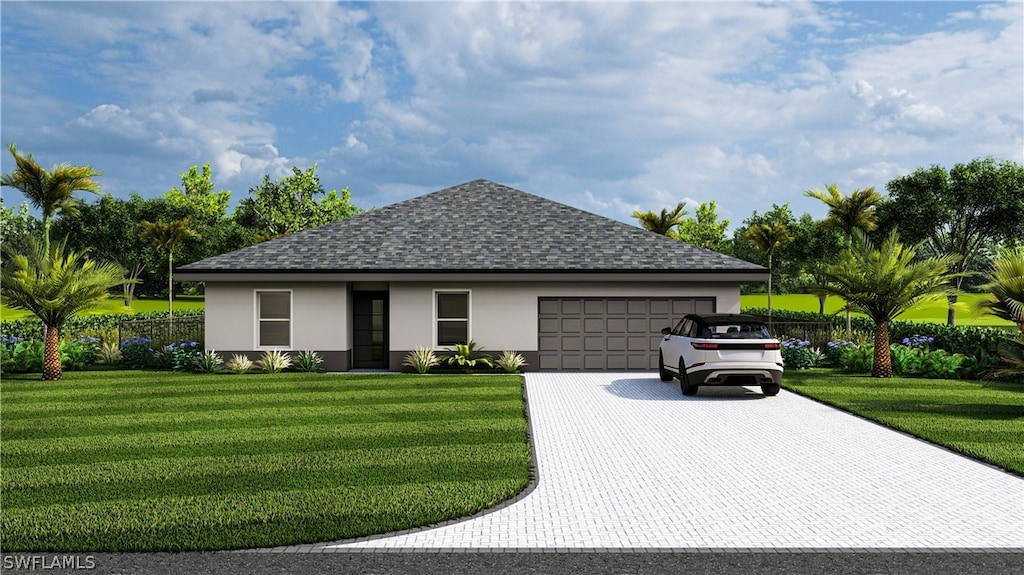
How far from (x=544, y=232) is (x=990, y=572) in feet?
63.0

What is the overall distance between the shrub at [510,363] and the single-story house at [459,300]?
46 cm

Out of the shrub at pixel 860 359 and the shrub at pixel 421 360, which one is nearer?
the shrub at pixel 421 360

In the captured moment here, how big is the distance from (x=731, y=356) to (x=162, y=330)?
19.2 m

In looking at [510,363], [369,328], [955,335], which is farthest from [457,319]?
[955,335]

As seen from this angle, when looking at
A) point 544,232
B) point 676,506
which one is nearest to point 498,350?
point 544,232

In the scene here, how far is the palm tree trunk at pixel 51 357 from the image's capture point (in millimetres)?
19594

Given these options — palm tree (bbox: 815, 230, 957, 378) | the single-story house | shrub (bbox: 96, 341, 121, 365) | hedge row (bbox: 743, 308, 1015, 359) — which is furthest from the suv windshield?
shrub (bbox: 96, 341, 121, 365)

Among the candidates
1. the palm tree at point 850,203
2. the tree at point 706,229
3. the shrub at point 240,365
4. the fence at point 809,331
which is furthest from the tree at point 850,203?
the tree at point 706,229

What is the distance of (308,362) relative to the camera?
70.3ft

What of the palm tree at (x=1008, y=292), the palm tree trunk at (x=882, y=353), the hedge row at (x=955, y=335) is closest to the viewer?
the palm tree at (x=1008, y=292)

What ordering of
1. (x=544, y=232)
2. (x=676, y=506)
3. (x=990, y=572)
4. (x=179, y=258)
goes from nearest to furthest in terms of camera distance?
1. (x=990, y=572)
2. (x=676, y=506)
3. (x=544, y=232)
4. (x=179, y=258)

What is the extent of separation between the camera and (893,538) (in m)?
6.61

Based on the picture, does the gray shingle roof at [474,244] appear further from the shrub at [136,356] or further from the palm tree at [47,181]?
the palm tree at [47,181]

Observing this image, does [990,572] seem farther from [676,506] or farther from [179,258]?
[179,258]
